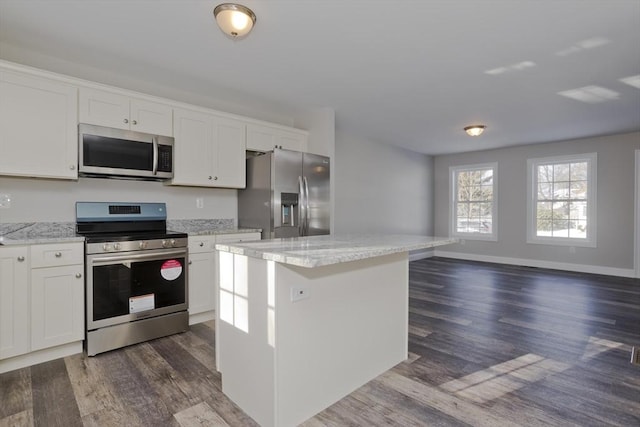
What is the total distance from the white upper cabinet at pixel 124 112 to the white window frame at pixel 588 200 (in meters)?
6.64

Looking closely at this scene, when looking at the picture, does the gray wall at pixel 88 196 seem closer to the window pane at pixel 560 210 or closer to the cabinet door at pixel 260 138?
the cabinet door at pixel 260 138

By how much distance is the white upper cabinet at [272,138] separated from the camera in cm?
391

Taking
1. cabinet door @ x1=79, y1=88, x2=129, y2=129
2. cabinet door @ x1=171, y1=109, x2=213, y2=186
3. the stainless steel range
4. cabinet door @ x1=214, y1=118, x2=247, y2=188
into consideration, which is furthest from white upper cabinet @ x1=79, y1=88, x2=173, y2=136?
the stainless steel range

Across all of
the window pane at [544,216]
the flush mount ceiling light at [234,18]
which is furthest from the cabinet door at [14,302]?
the window pane at [544,216]

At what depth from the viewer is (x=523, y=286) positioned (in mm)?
4930

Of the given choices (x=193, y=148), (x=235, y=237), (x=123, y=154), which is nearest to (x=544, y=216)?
(x=235, y=237)

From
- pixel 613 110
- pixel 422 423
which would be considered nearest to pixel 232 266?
pixel 422 423

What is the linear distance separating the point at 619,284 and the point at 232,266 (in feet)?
19.9

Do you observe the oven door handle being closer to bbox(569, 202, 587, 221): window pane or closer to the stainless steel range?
the stainless steel range

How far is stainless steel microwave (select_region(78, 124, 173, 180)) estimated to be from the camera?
280cm

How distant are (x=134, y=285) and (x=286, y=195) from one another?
67.7 inches

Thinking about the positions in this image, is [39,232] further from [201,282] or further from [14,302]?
[201,282]

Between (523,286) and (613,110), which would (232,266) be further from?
(613,110)

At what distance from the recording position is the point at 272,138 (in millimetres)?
4102
